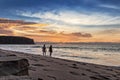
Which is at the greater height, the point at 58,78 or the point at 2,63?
the point at 2,63

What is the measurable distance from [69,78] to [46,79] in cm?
202

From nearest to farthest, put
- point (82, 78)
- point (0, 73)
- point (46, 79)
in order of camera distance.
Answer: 1. point (0, 73)
2. point (46, 79)
3. point (82, 78)

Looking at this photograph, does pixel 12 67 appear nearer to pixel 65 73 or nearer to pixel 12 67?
pixel 12 67

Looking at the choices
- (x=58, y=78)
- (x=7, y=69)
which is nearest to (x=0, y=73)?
(x=7, y=69)

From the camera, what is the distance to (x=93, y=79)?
16125mm

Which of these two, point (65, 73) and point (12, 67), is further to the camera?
point (65, 73)

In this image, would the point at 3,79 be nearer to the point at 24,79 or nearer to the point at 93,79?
the point at 24,79

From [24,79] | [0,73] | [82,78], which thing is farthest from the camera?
[82,78]

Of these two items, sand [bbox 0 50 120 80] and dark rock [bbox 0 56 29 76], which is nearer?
dark rock [bbox 0 56 29 76]

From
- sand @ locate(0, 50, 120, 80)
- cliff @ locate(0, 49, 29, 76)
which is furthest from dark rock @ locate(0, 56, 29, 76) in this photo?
sand @ locate(0, 50, 120, 80)

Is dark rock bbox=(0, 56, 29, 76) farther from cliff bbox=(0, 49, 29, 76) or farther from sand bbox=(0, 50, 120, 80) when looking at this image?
sand bbox=(0, 50, 120, 80)

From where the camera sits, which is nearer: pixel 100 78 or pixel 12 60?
pixel 12 60

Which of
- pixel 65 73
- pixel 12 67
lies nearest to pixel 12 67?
pixel 12 67

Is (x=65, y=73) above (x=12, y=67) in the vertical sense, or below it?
below
